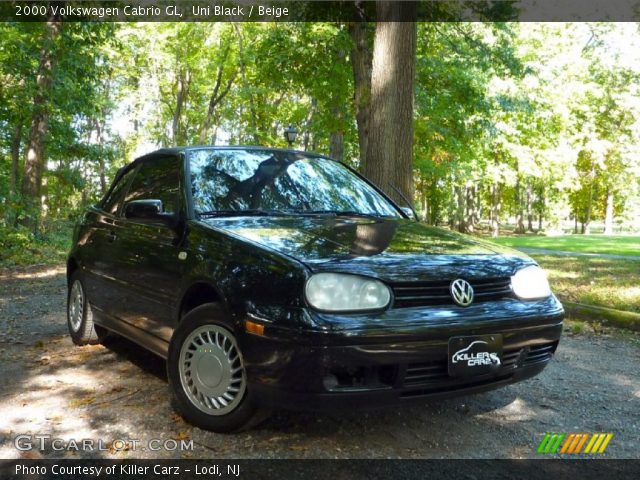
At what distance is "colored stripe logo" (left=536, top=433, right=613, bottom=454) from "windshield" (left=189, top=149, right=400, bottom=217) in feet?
6.25

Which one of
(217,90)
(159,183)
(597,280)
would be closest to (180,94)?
(217,90)

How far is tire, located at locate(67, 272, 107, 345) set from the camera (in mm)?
5500

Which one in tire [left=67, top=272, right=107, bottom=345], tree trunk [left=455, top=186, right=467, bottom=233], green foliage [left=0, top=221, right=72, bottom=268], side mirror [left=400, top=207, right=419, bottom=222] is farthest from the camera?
tree trunk [left=455, top=186, right=467, bottom=233]

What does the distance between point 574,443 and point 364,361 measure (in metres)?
1.42

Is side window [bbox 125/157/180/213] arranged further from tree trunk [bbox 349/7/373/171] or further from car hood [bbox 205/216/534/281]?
tree trunk [bbox 349/7/373/171]

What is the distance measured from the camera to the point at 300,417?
12.4ft

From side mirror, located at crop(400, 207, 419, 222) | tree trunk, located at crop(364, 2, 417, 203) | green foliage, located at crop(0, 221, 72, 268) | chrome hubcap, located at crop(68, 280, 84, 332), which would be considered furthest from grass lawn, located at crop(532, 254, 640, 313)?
green foliage, located at crop(0, 221, 72, 268)

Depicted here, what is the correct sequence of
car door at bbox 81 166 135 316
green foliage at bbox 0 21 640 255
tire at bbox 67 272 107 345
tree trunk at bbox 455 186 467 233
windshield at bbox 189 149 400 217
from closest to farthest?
windshield at bbox 189 149 400 217 → car door at bbox 81 166 135 316 → tire at bbox 67 272 107 345 → green foliage at bbox 0 21 640 255 → tree trunk at bbox 455 186 467 233

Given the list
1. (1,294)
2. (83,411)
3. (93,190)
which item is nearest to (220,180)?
(83,411)

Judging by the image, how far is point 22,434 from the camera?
3.53 m

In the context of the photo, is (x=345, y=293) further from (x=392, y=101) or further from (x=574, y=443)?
(x=392, y=101)

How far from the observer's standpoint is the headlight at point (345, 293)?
3053mm

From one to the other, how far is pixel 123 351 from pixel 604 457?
12.5 feet

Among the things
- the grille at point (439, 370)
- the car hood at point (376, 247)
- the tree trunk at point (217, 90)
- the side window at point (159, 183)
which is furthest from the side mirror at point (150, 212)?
the tree trunk at point (217, 90)
